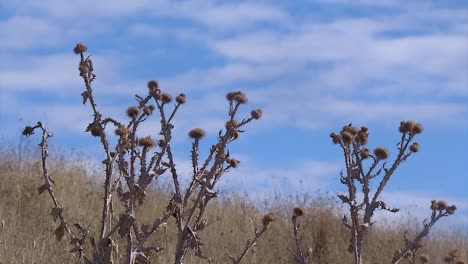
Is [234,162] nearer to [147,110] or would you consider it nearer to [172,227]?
[147,110]

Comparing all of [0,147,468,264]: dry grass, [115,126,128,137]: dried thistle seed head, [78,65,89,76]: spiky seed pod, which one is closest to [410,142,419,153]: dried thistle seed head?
[115,126,128,137]: dried thistle seed head

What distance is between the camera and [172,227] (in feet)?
28.6

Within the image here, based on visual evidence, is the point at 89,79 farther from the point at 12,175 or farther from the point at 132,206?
the point at 12,175

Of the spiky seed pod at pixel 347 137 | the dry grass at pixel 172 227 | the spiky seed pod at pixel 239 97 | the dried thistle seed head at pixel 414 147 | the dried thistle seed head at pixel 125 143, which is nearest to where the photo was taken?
the spiky seed pod at pixel 239 97

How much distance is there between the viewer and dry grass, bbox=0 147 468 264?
22.5 ft

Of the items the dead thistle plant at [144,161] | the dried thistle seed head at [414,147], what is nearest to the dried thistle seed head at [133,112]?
the dead thistle plant at [144,161]

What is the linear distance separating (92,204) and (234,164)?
5.80 metres

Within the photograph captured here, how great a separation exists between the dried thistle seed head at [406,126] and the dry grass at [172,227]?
9.71ft

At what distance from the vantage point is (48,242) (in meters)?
6.61

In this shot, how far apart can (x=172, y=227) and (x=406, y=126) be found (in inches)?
203

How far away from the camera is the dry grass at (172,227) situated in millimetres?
6844

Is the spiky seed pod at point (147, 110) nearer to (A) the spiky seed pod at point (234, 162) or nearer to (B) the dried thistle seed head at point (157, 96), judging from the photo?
(B) the dried thistle seed head at point (157, 96)

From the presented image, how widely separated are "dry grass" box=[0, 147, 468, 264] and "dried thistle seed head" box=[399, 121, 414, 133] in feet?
9.71

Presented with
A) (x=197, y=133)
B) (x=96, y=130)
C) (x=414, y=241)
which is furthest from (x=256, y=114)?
(x=414, y=241)
